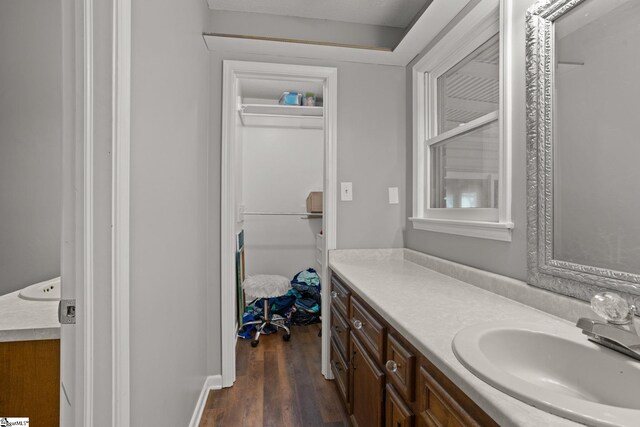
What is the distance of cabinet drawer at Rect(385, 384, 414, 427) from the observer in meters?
0.99

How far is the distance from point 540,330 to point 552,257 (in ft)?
1.02

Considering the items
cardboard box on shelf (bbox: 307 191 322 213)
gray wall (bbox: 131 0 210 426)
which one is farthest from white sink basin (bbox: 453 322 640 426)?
cardboard box on shelf (bbox: 307 191 322 213)

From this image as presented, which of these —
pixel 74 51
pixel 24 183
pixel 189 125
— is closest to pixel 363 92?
pixel 189 125

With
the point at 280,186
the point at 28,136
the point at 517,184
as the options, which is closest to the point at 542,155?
the point at 517,184

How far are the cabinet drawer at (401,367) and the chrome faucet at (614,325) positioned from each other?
461 millimetres

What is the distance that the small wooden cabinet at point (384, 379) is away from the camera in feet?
2.54

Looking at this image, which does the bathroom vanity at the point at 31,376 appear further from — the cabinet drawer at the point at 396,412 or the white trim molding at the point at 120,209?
the cabinet drawer at the point at 396,412

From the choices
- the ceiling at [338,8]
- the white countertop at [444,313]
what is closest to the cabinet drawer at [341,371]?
the white countertop at [444,313]

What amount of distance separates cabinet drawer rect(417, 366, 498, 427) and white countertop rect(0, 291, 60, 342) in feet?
3.43

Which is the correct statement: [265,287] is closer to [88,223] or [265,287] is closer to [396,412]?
[396,412]

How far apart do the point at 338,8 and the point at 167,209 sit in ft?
5.58

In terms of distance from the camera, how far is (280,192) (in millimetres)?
3875

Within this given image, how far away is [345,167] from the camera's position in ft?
7.44

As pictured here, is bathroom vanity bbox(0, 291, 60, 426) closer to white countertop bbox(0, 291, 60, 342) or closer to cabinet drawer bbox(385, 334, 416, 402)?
white countertop bbox(0, 291, 60, 342)
